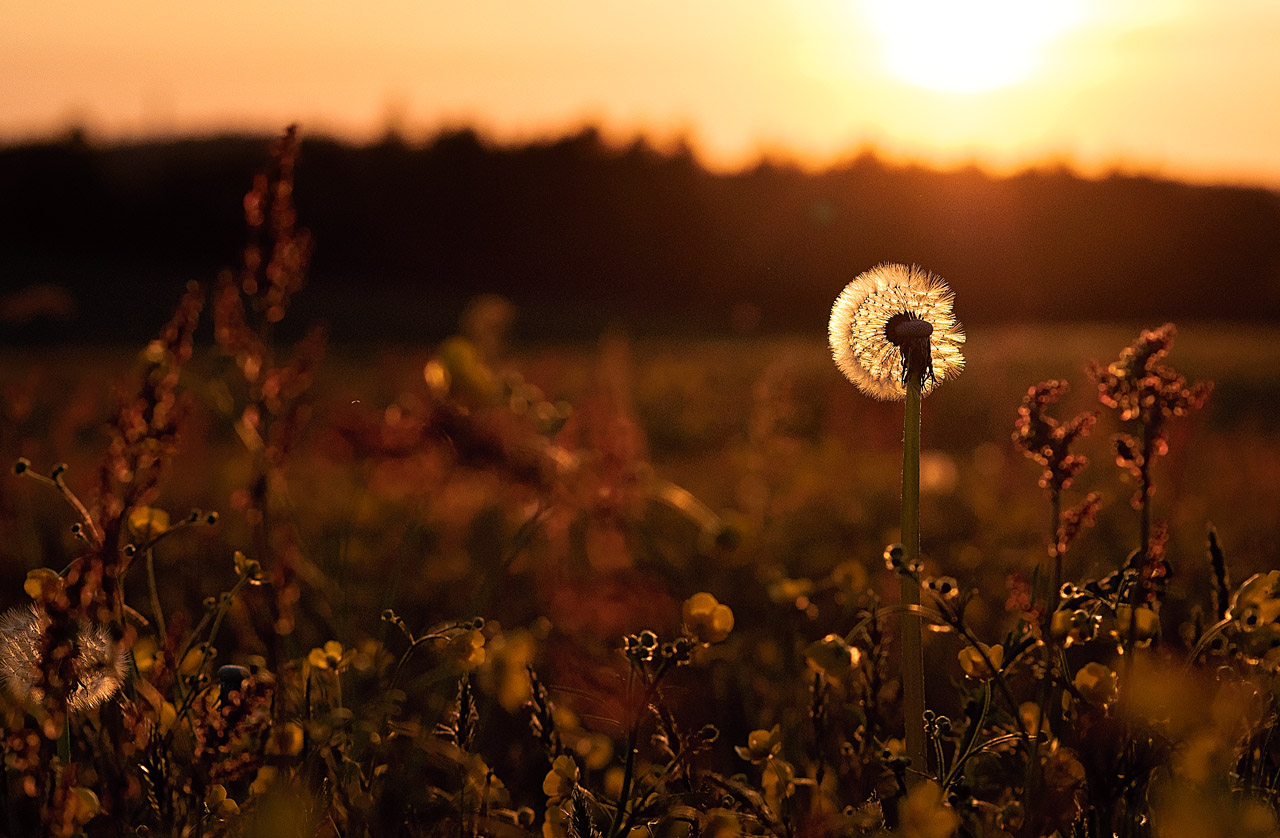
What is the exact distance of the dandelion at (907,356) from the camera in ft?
4.00

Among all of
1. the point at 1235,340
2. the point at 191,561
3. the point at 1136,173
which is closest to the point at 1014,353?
the point at 1235,340

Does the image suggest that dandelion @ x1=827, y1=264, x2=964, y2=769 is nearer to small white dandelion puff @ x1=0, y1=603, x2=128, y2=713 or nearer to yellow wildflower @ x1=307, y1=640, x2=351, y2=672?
Answer: yellow wildflower @ x1=307, y1=640, x2=351, y2=672

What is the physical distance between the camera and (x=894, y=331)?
126 cm

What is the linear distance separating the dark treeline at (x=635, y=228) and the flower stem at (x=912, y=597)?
81.1 feet

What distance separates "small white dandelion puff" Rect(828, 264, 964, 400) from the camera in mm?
1252

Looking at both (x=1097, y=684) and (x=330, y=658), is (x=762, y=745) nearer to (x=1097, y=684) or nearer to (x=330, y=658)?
(x=1097, y=684)

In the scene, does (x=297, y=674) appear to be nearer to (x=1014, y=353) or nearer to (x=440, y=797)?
(x=440, y=797)

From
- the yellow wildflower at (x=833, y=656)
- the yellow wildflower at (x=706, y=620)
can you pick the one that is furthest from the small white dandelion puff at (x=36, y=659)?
the yellow wildflower at (x=833, y=656)

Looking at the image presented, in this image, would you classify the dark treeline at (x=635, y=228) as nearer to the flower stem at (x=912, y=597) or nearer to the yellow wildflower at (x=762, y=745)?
the yellow wildflower at (x=762, y=745)

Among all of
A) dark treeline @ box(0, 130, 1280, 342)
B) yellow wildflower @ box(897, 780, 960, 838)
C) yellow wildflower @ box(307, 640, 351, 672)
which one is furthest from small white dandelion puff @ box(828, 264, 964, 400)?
dark treeline @ box(0, 130, 1280, 342)

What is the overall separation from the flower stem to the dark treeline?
2471 centimetres

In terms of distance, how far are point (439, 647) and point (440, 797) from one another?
22 centimetres

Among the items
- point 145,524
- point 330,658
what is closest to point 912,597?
point 330,658

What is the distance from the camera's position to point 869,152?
29.7 metres
